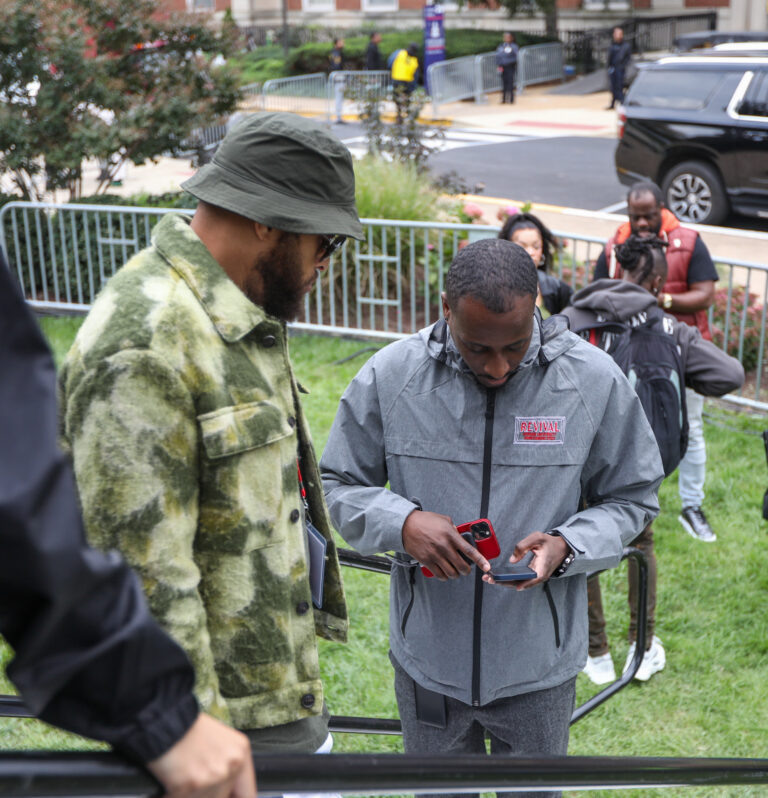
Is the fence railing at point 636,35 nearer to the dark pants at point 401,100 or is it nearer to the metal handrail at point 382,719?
Answer: the dark pants at point 401,100

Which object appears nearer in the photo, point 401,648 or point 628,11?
point 401,648

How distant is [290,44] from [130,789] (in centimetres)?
3933

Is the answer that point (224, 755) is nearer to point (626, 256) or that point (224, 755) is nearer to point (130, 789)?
point (130, 789)

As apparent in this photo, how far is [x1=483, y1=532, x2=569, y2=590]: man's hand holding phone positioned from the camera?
235cm

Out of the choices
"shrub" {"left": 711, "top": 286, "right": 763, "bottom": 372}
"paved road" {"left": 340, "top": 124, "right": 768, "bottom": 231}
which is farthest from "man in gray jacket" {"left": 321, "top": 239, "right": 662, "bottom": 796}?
"paved road" {"left": 340, "top": 124, "right": 768, "bottom": 231}

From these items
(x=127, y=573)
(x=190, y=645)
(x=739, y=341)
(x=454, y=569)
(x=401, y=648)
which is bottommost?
(x=739, y=341)

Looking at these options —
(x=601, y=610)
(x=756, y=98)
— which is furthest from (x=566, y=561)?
(x=756, y=98)

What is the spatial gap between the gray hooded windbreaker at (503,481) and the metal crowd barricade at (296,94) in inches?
990

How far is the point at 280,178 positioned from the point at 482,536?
0.97m

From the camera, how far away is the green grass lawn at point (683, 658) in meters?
3.95

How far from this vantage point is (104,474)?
167cm

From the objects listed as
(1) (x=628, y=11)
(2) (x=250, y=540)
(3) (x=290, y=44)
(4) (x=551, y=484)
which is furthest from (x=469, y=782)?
(3) (x=290, y=44)

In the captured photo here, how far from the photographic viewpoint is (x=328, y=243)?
2.07m

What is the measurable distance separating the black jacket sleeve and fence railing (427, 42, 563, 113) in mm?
24885
